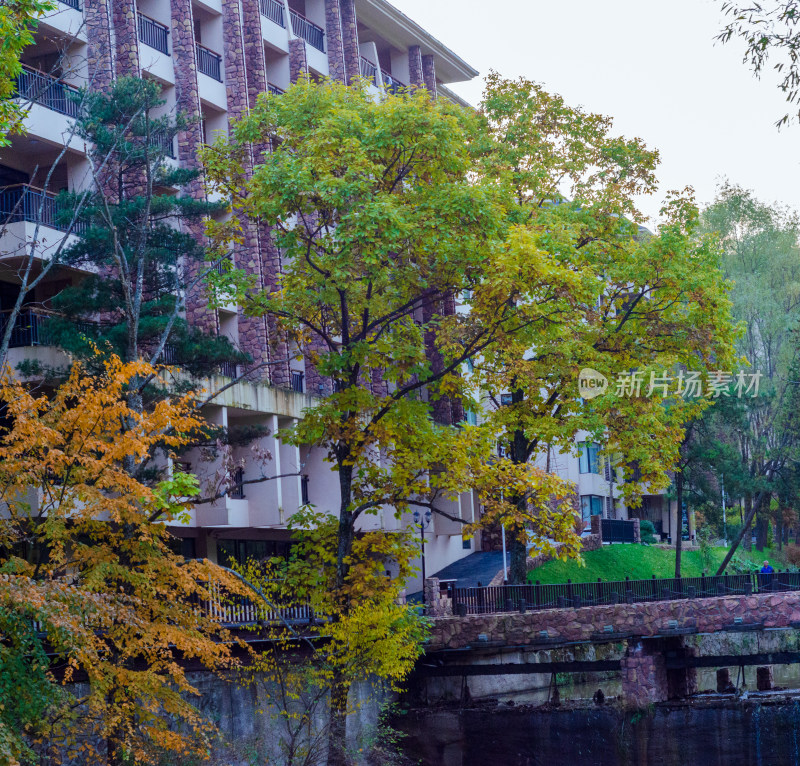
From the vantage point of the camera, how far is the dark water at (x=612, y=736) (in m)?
28.7

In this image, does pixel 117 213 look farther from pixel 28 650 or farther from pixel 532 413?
pixel 532 413

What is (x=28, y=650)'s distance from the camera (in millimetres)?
14938

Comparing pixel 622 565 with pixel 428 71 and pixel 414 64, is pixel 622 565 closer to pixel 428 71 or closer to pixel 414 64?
pixel 428 71

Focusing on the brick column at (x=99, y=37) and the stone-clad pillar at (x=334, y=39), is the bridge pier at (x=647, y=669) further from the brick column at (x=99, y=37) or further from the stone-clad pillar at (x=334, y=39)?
the stone-clad pillar at (x=334, y=39)

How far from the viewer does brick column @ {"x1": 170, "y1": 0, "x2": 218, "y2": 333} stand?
30.4 m

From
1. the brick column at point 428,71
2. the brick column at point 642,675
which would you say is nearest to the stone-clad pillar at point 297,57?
the brick column at point 428,71

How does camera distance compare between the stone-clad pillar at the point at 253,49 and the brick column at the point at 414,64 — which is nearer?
the stone-clad pillar at the point at 253,49

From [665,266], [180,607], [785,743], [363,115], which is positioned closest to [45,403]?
[180,607]

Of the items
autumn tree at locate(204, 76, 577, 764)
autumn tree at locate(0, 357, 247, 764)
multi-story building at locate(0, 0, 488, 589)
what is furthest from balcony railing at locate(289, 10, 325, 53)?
autumn tree at locate(0, 357, 247, 764)

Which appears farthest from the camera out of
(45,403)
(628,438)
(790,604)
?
(790,604)

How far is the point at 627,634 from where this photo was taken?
2956 cm

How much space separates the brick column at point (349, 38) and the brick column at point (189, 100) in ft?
28.8

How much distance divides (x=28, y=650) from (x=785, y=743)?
2091 centimetres

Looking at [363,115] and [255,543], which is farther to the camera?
[255,543]
